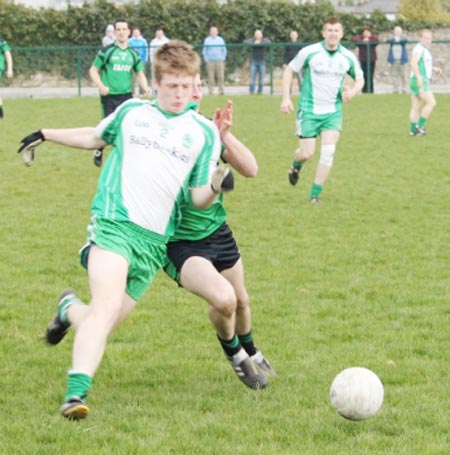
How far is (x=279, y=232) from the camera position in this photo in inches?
445

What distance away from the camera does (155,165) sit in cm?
560

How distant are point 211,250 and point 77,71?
30.7 m

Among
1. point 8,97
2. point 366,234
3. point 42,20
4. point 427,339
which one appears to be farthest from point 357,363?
point 42,20

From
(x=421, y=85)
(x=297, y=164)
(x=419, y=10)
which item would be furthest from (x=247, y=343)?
(x=419, y=10)

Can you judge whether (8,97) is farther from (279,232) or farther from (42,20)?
(279,232)

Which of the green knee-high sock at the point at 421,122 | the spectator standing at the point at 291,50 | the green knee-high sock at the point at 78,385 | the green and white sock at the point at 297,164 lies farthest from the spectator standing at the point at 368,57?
the green knee-high sock at the point at 78,385

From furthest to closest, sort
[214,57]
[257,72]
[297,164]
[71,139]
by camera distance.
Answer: [257,72] < [214,57] < [297,164] < [71,139]

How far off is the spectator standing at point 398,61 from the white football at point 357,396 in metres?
30.4

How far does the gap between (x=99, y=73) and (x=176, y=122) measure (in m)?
12.1

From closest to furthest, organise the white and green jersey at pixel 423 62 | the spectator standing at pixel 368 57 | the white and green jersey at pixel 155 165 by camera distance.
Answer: the white and green jersey at pixel 155 165
the white and green jersey at pixel 423 62
the spectator standing at pixel 368 57

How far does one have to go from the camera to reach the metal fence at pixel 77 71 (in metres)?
35.5

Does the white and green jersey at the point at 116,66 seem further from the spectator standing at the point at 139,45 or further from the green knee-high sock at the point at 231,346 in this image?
the spectator standing at the point at 139,45

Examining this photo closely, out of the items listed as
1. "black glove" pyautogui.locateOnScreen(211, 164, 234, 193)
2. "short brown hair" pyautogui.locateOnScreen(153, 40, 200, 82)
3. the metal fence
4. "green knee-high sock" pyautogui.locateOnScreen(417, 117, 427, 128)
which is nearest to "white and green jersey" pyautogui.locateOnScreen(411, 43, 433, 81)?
"green knee-high sock" pyautogui.locateOnScreen(417, 117, 427, 128)

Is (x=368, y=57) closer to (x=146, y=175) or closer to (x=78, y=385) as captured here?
(x=146, y=175)
